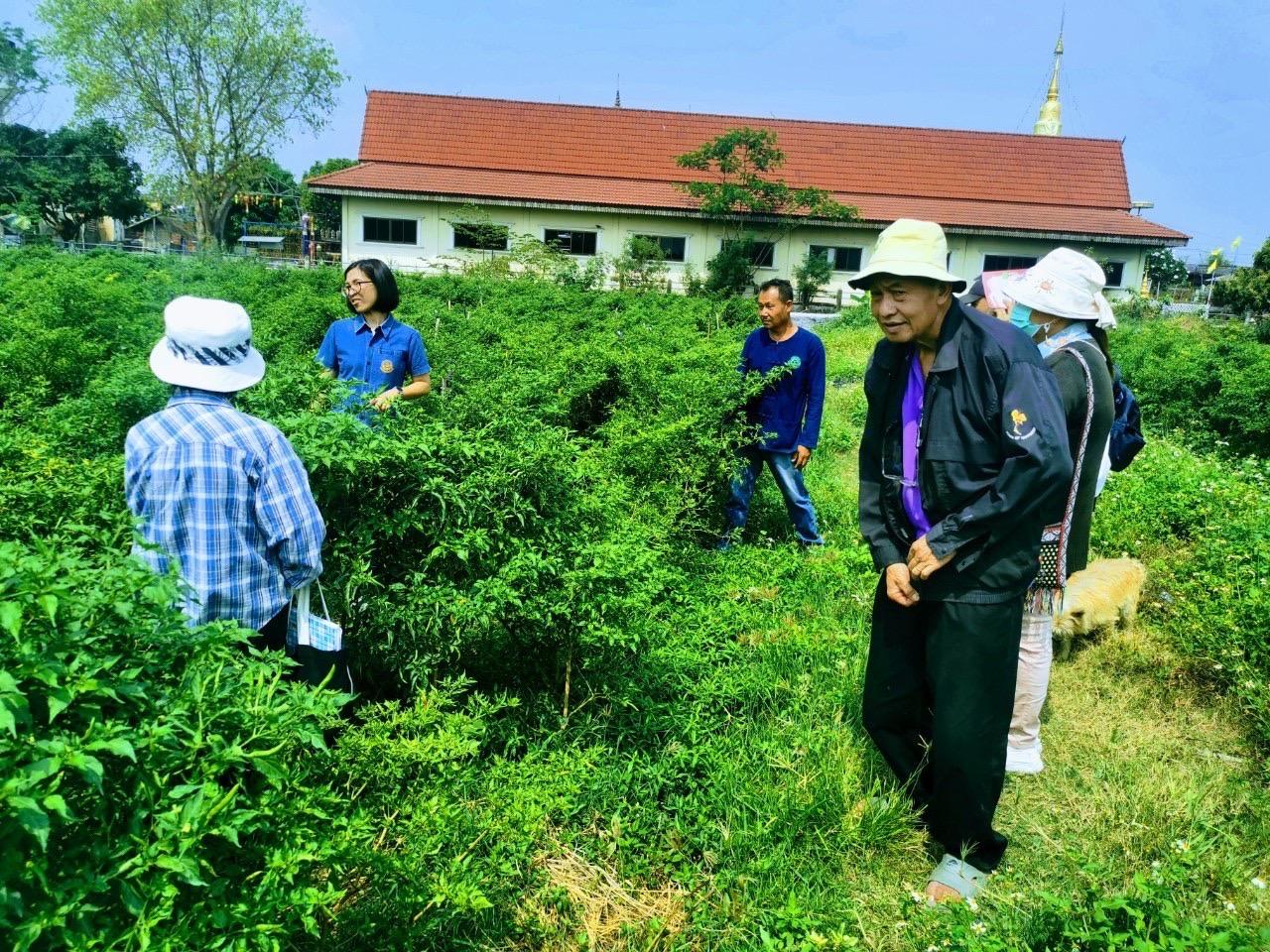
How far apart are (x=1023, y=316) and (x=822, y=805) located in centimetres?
194

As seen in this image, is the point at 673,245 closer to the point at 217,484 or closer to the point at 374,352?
the point at 374,352

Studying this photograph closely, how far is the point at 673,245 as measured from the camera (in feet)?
99.1

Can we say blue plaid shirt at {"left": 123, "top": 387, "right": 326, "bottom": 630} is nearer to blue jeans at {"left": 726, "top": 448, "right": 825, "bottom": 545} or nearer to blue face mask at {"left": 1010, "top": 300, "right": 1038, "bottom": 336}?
blue face mask at {"left": 1010, "top": 300, "right": 1038, "bottom": 336}

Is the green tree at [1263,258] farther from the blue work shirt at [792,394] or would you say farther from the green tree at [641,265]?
the blue work shirt at [792,394]

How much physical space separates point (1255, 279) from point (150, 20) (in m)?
42.5

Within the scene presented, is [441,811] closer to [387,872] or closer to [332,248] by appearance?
[387,872]

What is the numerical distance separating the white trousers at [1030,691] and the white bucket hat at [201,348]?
2685 millimetres

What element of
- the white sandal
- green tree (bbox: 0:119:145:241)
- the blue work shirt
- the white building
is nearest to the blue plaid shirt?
Answer: the white sandal

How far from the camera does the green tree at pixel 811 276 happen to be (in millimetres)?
28422

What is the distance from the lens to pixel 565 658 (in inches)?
128

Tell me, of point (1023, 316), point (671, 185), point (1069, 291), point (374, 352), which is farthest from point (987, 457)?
point (671, 185)

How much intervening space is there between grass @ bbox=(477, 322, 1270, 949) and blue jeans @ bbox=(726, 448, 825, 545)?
1339mm

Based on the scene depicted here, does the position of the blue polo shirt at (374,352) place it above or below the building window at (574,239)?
below

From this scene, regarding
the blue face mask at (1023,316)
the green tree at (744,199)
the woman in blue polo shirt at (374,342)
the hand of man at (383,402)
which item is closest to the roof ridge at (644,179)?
the green tree at (744,199)
